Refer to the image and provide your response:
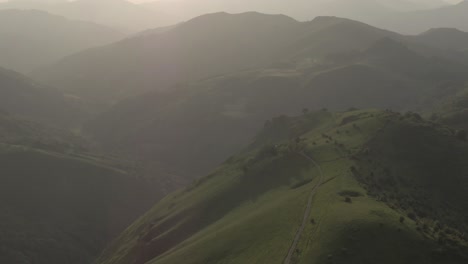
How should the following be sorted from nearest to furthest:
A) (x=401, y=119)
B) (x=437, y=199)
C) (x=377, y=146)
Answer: (x=437, y=199) → (x=377, y=146) → (x=401, y=119)

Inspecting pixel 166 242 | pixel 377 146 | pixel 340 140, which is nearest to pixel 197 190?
pixel 166 242

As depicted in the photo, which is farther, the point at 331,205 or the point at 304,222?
the point at 331,205

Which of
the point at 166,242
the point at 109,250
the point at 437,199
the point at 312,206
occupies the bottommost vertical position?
the point at 109,250

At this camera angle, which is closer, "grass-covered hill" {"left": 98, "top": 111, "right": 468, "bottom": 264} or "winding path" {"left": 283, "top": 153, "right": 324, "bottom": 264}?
"grass-covered hill" {"left": 98, "top": 111, "right": 468, "bottom": 264}

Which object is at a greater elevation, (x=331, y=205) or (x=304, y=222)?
(x=331, y=205)

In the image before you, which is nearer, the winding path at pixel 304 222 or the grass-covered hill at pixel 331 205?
the grass-covered hill at pixel 331 205

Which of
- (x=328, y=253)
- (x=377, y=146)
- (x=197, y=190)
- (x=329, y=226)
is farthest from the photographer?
(x=197, y=190)

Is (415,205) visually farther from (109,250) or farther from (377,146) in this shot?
(109,250)

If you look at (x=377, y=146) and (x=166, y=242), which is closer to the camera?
(x=377, y=146)
